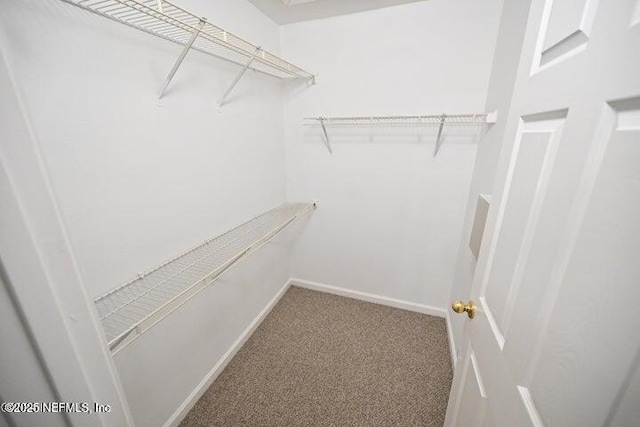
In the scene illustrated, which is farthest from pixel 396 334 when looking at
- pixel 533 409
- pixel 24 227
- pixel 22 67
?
pixel 22 67

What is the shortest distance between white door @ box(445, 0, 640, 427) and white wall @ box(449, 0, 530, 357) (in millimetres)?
663

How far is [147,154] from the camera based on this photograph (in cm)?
110


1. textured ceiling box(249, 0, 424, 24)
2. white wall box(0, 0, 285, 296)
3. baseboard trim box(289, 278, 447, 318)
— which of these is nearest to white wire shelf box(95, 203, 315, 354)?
white wall box(0, 0, 285, 296)

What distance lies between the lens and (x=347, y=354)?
1.82 m

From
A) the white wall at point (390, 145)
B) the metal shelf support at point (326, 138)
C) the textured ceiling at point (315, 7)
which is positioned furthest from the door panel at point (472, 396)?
the textured ceiling at point (315, 7)

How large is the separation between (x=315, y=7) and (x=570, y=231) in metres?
1.98

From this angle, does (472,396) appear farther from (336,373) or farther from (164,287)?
(164,287)

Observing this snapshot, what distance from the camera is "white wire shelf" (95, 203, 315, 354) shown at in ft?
2.86

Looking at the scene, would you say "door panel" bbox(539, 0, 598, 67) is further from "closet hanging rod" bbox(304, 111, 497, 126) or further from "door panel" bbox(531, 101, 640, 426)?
"closet hanging rod" bbox(304, 111, 497, 126)

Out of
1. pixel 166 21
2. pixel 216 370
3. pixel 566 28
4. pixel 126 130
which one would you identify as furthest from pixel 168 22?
pixel 216 370

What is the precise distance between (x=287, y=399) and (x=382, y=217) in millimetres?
1478

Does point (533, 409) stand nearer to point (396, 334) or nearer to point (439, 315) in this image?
point (396, 334)

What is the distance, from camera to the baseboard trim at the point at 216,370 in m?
1.38

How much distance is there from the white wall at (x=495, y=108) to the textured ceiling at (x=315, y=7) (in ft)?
2.17
